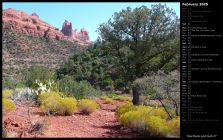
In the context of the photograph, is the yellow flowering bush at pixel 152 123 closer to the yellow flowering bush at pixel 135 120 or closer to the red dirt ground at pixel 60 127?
the yellow flowering bush at pixel 135 120

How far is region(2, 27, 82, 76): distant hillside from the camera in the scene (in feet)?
102

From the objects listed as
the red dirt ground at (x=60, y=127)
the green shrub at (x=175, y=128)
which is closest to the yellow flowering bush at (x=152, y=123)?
the green shrub at (x=175, y=128)

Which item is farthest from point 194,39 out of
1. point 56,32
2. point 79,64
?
point 56,32

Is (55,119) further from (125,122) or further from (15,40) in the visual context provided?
(15,40)

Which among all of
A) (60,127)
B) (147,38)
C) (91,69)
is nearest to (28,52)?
(91,69)

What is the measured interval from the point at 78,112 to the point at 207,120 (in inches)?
276

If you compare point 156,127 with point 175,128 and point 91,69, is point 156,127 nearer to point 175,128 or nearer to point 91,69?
point 175,128

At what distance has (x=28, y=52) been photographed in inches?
1407

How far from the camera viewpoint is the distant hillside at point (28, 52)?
31161 millimetres

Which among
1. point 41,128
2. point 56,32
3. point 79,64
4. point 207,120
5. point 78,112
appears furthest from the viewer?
point 56,32

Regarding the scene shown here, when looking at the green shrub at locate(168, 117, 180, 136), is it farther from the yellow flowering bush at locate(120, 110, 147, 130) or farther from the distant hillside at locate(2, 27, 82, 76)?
the distant hillside at locate(2, 27, 82, 76)

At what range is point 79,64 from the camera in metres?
32.3

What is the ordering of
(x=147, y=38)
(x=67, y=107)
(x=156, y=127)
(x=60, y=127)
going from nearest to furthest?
(x=156, y=127) → (x=60, y=127) → (x=67, y=107) → (x=147, y=38)

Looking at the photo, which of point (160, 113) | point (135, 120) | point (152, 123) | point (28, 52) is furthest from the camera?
point (28, 52)
